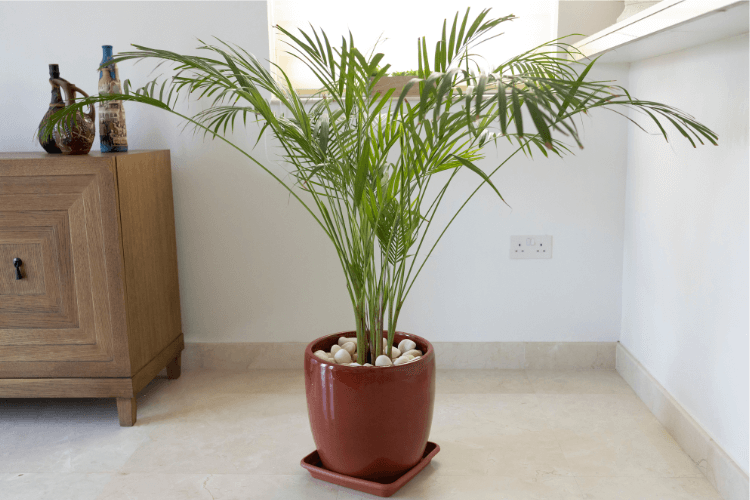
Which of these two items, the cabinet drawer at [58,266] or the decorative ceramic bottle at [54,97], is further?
the decorative ceramic bottle at [54,97]

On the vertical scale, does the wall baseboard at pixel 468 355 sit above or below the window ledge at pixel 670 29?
below

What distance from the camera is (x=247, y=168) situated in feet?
7.22

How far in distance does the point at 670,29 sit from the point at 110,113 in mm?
1543

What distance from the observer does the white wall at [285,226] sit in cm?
213

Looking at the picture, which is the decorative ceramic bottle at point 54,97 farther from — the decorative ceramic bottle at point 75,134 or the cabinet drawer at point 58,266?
the cabinet drawer at point 58,266

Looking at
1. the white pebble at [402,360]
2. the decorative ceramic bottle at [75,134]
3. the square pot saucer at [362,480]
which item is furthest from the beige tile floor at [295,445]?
the decorative ceramic bottle at [75,134]

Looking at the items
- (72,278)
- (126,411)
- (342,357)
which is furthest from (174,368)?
(342,357)

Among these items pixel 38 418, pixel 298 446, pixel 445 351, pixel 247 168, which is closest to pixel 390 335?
pixel 298 446

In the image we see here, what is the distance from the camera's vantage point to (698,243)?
160cm

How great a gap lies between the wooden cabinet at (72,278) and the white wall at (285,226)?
1.22 ft

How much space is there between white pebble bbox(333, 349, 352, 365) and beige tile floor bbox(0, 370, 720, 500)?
0.30 metres

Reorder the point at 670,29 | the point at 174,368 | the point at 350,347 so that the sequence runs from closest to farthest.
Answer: the point at 670,29
the point at 350,347
the point at 174,368

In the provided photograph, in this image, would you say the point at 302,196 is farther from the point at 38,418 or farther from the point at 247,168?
the point at 38,418

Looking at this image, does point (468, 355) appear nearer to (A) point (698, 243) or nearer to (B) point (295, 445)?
(B) point (295, 445)
